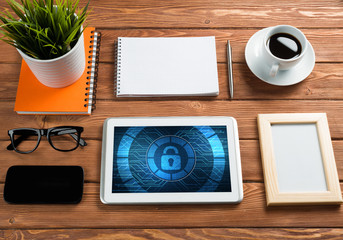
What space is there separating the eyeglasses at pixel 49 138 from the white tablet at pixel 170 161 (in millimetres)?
87

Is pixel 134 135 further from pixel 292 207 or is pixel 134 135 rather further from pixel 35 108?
pixel 292 207

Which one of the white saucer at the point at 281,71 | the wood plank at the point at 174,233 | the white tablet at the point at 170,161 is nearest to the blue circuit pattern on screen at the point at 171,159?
the white tablet at the point at 170,161

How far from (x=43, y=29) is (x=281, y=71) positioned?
0.67 m

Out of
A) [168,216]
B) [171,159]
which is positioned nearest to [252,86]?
[171,159]

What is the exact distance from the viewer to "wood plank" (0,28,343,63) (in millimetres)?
942

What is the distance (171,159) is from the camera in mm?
829

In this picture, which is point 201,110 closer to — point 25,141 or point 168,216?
point 168,216

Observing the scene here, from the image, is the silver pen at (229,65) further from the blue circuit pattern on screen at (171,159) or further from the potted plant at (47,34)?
the potted plant at (47,34)

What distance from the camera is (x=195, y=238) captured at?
31.0 inches

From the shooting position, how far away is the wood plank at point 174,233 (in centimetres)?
79

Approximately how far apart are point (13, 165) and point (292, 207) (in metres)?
0.78

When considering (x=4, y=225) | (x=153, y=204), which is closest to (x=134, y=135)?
(x=153, y=204)

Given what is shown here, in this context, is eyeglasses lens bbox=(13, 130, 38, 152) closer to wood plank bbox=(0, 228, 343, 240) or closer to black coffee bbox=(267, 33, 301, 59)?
wood plank bbox=(0, 228, 343, 240)

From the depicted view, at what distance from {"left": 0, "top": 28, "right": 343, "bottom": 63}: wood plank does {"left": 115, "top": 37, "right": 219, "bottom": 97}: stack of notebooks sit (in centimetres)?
3
